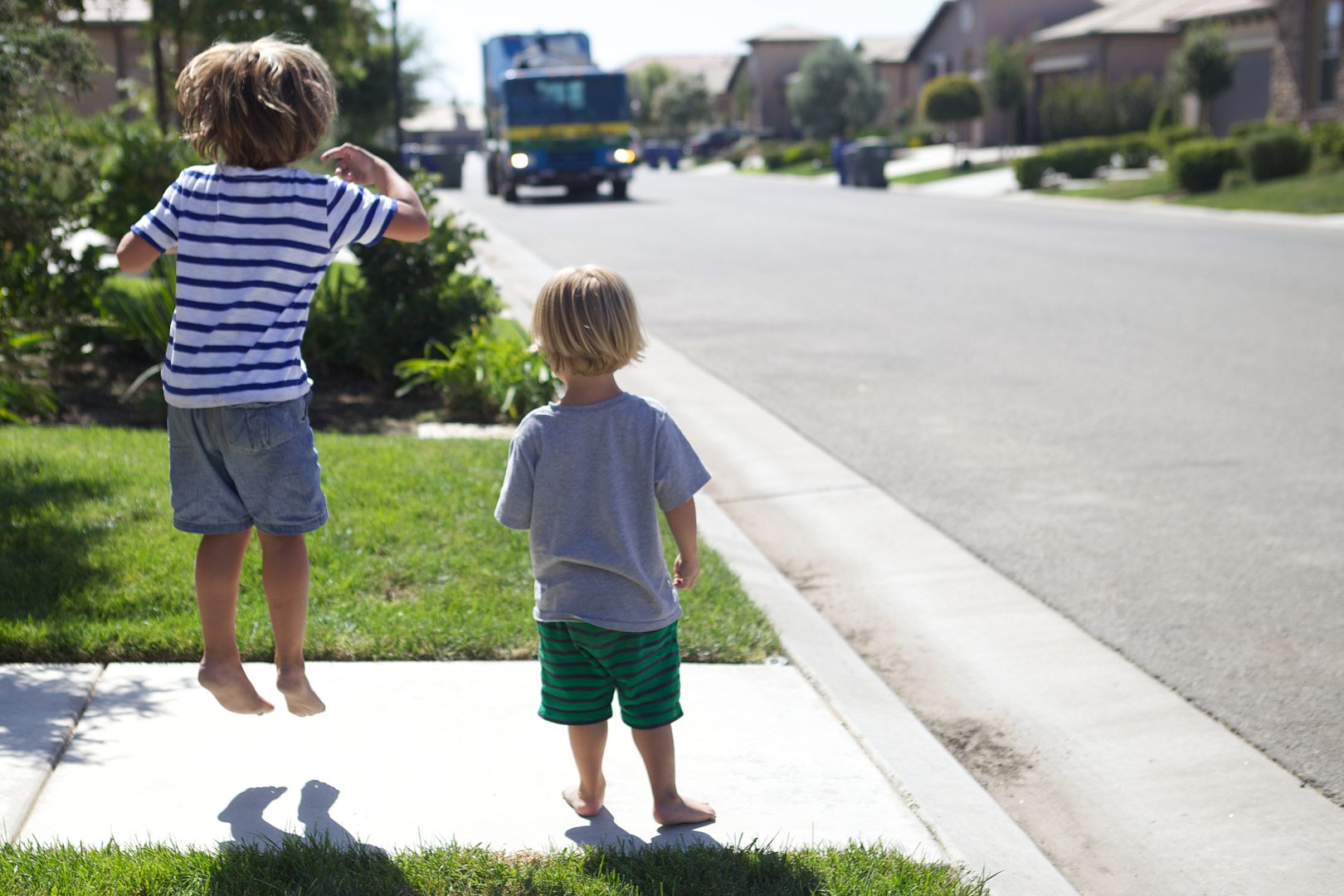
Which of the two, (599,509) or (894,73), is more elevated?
(894,73)

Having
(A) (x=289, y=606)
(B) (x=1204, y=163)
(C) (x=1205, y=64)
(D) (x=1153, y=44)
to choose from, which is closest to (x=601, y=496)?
(A) (x=289, y=606)

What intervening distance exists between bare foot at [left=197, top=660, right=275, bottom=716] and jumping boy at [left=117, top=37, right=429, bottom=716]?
0.33m

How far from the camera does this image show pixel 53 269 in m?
9.03

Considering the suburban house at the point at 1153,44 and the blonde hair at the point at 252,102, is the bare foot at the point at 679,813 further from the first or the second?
the suburban house at the point at 1153,44

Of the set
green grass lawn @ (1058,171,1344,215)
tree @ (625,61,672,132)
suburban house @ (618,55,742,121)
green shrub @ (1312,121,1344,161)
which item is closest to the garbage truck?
green grass lawn @ (1058,171,1344,215)

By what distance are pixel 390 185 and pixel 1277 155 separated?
1105 inches

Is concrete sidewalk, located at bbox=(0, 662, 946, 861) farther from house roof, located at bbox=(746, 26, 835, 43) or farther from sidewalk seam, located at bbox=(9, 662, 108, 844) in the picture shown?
house roof, located at bbox=(746, 26, 835, 43)

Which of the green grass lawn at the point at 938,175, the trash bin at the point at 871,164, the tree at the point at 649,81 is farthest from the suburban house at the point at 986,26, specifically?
the tree at the point at 649,81

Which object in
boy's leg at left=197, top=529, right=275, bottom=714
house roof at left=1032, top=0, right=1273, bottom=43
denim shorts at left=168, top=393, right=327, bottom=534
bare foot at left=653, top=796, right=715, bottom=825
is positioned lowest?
bare foot at left=653, top=796, right=715, bottom=825

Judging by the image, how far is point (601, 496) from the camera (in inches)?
117

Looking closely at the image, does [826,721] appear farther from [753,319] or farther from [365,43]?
[365,43]

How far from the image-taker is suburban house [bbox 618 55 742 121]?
105 meters

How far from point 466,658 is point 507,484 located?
132cm

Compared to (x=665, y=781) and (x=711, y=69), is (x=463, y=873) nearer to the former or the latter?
(x=665, y=781)
